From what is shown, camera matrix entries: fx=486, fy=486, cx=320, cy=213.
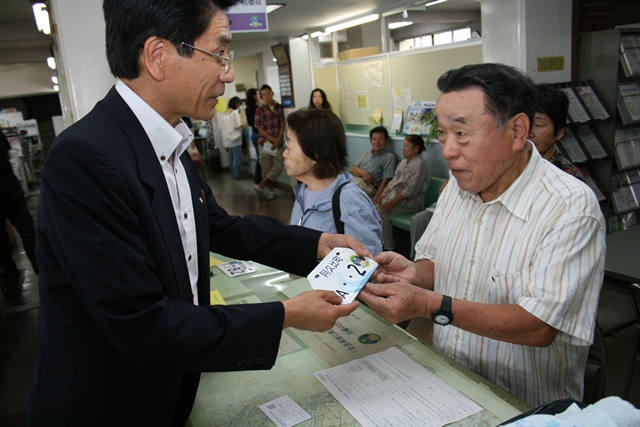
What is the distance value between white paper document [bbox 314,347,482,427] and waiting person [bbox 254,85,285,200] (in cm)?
804

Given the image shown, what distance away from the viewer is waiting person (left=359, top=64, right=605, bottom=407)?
4.73 ft

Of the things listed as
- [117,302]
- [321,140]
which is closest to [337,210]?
[321,140]

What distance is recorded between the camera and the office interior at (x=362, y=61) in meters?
3.10

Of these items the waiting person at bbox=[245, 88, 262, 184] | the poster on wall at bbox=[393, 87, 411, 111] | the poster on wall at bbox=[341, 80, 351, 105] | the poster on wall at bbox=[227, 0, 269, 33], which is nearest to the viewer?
the poster on wall at bbox=[227, 0, 269, 33]

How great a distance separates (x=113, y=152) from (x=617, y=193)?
18.9 ft

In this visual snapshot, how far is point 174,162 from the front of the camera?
1.42 m

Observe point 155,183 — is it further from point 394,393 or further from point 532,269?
point 532,269

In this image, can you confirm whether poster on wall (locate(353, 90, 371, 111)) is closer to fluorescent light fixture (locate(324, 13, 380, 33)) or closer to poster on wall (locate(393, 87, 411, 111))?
poster on wall (locate(393, 87, 411, 111))

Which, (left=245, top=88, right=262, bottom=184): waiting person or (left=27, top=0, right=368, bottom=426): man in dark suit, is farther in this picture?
(left=245, top=88, right=262, bottom=184): waiting person

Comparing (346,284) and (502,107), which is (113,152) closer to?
(346,284)

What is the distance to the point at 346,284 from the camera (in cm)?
152

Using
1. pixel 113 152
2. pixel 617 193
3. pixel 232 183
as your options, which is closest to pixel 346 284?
pixel 113 152

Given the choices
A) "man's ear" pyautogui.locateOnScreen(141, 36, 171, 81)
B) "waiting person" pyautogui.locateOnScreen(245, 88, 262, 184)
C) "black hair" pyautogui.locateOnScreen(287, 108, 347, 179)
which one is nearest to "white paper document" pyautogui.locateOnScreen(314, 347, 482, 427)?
"man's ear" pyautogui.locateOnScreen(141, 36, 171, 81)

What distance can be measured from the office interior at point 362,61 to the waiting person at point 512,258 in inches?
58.4
